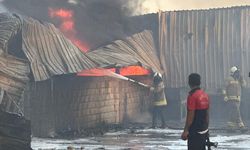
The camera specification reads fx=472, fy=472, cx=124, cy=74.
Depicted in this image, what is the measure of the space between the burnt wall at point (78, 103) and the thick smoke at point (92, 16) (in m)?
2.44

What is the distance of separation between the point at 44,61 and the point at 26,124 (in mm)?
3652

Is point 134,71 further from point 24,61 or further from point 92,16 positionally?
point 24,61

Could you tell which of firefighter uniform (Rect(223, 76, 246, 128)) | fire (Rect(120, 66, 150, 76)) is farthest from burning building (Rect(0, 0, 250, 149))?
firefighter uniform (Rect(223, 76, 246, 128))

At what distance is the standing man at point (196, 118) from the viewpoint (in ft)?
24.0

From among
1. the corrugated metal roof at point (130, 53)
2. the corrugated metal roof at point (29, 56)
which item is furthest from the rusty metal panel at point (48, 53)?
the corrugated metal roof at point (130, 53)

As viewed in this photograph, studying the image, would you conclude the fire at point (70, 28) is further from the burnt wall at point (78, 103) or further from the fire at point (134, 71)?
the burnt wall at point (78, 103)

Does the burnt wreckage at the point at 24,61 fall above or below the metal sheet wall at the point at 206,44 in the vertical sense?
below

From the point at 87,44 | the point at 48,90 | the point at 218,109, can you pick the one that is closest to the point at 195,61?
the point at 218,109

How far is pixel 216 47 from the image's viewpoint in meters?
20.9

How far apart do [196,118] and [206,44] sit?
13988 millimetres

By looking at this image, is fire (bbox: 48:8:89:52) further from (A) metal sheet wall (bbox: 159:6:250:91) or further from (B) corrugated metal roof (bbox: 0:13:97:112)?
(A) metal sheet wall (bbox: 159:6:250:91)

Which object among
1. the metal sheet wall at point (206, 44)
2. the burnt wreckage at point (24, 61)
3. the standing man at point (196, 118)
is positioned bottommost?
the standing man at point (196, 118)

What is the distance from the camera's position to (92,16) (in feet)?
65.8

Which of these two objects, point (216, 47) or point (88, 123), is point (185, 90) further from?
point (88, 123)
